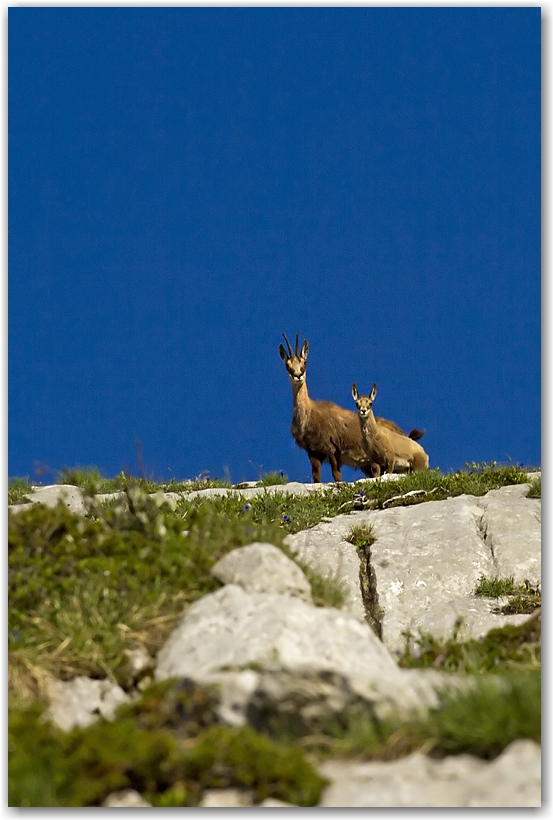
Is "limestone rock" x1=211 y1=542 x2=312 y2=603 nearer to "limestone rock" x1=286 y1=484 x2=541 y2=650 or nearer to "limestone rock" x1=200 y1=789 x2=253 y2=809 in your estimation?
"limestone rock" x1=200 y1=789 x2=253 y2=809

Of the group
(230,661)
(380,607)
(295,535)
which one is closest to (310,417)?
(295,535)

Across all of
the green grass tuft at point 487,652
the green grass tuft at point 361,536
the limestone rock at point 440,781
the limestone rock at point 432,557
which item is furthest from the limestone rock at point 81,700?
the green grass tuft at point 361,536

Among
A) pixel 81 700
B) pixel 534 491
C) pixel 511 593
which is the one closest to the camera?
pixel 81 700

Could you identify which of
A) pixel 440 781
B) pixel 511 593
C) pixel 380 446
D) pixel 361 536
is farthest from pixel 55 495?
pixel 440 781

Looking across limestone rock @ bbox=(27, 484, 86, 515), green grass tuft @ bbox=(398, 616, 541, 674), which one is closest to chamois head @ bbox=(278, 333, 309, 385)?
limestone rock @ bbox=(27, 484, 86, 515)

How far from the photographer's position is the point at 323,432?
2291 cm

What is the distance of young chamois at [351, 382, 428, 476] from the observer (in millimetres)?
22109

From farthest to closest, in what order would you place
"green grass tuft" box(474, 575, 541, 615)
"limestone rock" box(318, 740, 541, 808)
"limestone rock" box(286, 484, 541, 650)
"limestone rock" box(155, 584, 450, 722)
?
1. "limestone rock" box(286, 484, 541, 650)
2. "green grass tuft" box(474, 575, 541, 615)
3. "limestone rock" box(155, 584, 450, 722)
4. "limestone rock" box(318, 740, 541, 808)

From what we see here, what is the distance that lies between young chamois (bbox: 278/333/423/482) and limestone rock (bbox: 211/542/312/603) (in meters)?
15.6

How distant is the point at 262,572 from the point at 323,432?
16543 millimetres

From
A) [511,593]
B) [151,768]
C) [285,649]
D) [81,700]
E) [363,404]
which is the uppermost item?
[363,404]

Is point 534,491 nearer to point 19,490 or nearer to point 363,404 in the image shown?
point 19,490

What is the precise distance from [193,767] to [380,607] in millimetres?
6801

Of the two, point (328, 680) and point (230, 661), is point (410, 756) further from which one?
point (230, 661)
